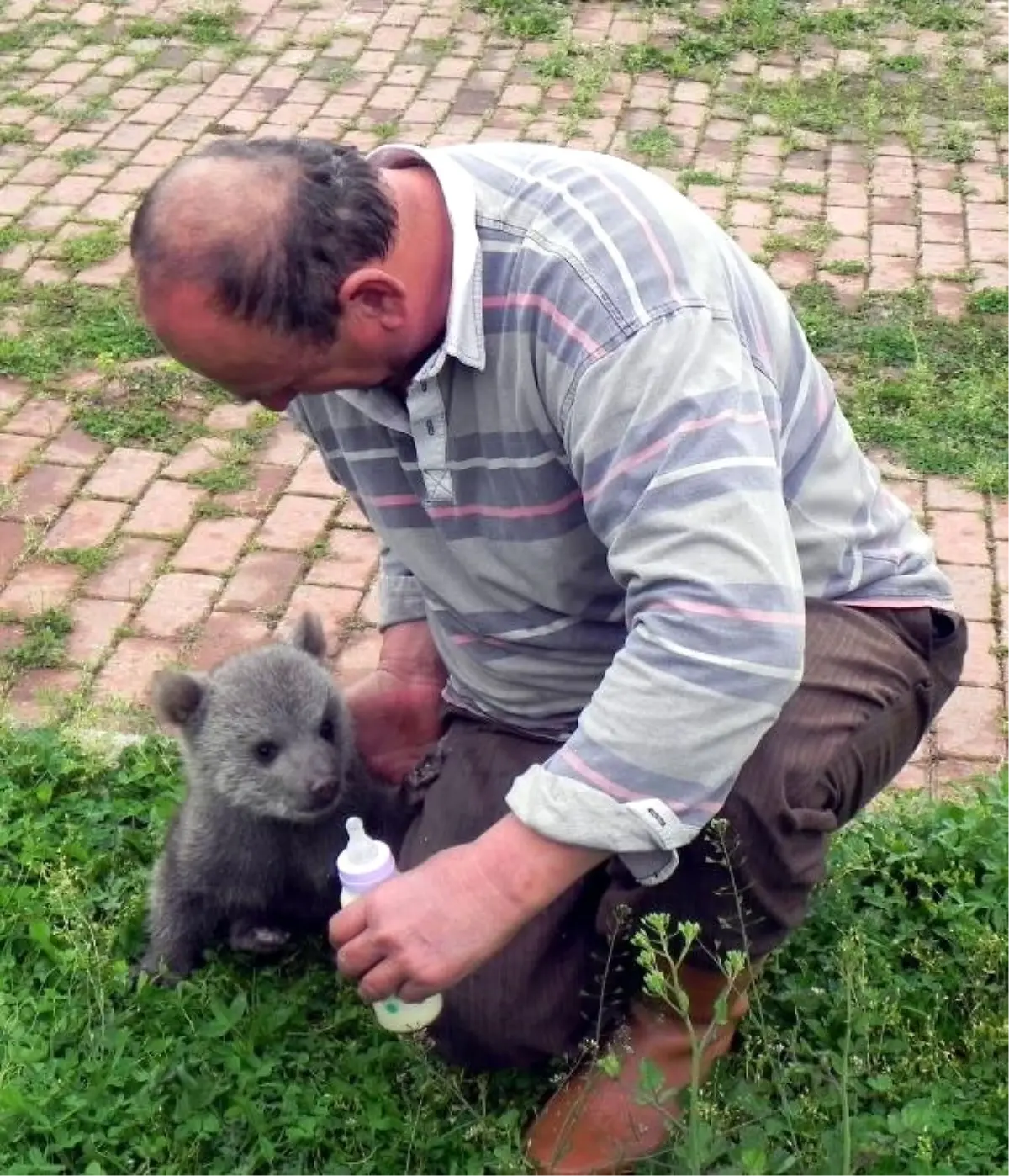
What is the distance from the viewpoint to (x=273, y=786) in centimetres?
389

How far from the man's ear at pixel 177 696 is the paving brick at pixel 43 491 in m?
1.92

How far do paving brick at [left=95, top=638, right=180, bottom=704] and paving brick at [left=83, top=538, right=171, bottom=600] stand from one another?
27 cm

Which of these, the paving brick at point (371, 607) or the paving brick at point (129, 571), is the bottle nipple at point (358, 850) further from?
the paving brick at point (129, 571)

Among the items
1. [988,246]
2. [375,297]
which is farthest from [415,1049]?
[988,246]

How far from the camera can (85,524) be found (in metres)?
5.65

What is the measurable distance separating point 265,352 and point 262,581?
274cm

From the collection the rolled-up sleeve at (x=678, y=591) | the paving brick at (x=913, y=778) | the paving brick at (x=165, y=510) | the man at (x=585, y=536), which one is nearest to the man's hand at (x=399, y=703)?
the man at (x=585, y=536)

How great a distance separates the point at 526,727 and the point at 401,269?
1.13 meters

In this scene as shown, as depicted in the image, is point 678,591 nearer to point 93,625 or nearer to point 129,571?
point 93,625

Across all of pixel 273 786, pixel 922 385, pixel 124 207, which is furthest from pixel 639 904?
pixel 124 207

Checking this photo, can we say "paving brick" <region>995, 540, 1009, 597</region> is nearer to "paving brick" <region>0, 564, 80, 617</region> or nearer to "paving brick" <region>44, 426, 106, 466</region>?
"paving brick" <region>0, 564, 80, 617</region>

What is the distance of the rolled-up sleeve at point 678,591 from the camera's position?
2520 millimetres

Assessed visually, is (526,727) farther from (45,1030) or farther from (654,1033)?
(45,1030)

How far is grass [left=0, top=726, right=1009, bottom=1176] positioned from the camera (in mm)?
3262
